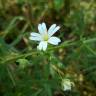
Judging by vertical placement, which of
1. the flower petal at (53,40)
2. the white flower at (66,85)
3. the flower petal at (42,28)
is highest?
the flower petal at (42,28)

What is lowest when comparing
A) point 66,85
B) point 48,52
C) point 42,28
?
point 66,85

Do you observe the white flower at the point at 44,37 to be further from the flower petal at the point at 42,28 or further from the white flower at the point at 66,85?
the white flower at the point at 66,85

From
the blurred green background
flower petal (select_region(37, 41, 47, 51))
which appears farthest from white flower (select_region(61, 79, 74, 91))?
flower petal (select_region(37, 41, 47, 51))

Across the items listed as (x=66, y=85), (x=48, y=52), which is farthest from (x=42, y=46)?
(x=66, y=85)

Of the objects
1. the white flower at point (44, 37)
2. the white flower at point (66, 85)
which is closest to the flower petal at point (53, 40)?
the white flower at point (44, 37)

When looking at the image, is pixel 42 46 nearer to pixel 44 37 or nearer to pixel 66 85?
pixel 44 37

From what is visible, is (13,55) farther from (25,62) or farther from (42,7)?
(42,7)

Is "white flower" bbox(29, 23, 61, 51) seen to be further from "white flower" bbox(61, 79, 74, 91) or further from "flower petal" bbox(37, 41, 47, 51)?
"white flower" bbox(61, 79, 74, 91)

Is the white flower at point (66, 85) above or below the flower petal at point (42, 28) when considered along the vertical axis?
below
